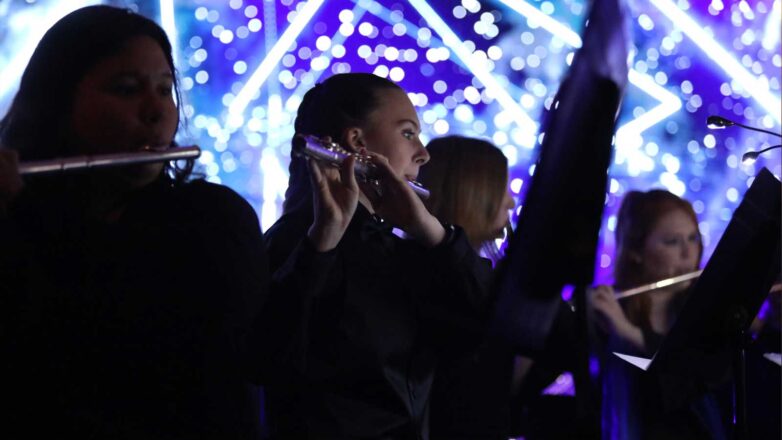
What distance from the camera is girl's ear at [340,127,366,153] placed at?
5.36ft

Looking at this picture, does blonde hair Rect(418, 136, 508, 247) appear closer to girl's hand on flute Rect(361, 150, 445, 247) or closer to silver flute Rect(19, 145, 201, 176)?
girl's hand on flute Rect(361, 150, 445, 247)

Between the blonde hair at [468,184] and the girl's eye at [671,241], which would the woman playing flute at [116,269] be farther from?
the girl's eye at [671,241]

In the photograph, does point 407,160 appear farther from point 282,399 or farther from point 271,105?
point 271,105

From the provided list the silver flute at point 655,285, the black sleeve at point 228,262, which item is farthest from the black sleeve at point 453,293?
the silver flute at point 655,285

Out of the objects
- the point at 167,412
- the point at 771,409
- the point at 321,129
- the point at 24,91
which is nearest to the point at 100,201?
the point at 24,91

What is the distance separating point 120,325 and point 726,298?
37.3 inches

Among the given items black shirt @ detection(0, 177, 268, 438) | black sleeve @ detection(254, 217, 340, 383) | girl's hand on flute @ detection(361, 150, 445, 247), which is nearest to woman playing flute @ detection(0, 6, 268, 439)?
black shirt @ detection(0, 177, 268, 438)

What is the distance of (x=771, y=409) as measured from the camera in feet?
7.39

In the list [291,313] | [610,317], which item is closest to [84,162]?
[291,313]

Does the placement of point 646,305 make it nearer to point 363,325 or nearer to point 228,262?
point 363,325

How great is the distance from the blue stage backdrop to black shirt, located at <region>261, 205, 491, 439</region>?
0.66 meters

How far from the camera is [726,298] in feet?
4.41

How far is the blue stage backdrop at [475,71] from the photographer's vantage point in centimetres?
256

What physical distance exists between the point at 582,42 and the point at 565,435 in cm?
42
